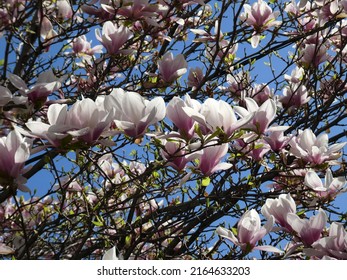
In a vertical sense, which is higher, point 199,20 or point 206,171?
point 199,20

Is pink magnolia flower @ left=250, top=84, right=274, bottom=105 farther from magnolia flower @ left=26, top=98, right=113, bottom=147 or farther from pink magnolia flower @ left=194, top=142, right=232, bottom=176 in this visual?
magnolia flower @ left=26, top=98, right=113, bottom=147

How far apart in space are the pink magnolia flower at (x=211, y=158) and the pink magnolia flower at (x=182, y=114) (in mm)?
119

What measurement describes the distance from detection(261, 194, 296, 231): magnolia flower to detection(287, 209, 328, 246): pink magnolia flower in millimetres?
85

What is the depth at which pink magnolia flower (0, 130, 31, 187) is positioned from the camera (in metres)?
1.47

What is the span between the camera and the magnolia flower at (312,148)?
2037mm

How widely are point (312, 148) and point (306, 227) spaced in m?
0.47

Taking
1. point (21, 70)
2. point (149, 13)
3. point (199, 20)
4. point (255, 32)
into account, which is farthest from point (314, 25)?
point (21, 70)

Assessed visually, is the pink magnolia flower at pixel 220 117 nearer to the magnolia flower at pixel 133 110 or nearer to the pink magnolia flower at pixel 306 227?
the magnolia flower at pixel 133 110

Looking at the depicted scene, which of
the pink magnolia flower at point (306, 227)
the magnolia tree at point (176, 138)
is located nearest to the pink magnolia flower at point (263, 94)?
the magnolia tree at point (176, 138)

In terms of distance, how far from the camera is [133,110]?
1.53 metres

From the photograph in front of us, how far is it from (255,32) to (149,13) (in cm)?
85

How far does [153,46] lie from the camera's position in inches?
139

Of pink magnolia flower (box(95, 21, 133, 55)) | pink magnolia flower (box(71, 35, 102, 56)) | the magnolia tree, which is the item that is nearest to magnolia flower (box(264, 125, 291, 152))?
the magnolia tree

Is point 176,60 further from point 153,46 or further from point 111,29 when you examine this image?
point 153,46
